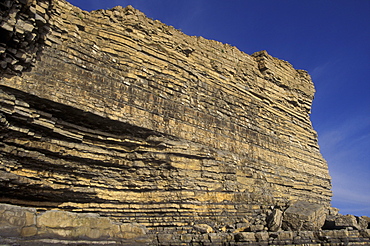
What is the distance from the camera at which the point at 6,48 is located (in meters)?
10.2

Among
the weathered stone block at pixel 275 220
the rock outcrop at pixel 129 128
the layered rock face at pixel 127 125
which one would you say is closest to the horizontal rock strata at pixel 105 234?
the rock outcrop at pixel 129 128

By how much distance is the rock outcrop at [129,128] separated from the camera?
10.5 metres

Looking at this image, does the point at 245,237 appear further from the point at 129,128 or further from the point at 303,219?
Answer: the point at 129,128

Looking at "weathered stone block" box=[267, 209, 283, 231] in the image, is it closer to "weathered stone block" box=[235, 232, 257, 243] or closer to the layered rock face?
the layered rock face

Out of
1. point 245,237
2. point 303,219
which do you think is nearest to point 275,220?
point 303,219

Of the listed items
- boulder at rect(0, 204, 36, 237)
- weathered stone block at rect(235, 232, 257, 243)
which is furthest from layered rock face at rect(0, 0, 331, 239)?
boulder at rect(0, 204, 36, 237)

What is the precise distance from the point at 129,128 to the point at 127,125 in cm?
22

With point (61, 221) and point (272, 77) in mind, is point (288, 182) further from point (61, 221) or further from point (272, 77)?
point (61, 221)

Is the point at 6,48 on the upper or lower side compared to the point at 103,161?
upper

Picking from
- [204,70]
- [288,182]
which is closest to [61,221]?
[204,70]

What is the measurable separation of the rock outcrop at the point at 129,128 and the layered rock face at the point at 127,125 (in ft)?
0.14

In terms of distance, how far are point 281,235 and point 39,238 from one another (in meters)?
8.17

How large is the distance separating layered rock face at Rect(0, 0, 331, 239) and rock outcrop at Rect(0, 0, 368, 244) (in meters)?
0.04

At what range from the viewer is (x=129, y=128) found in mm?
12523
